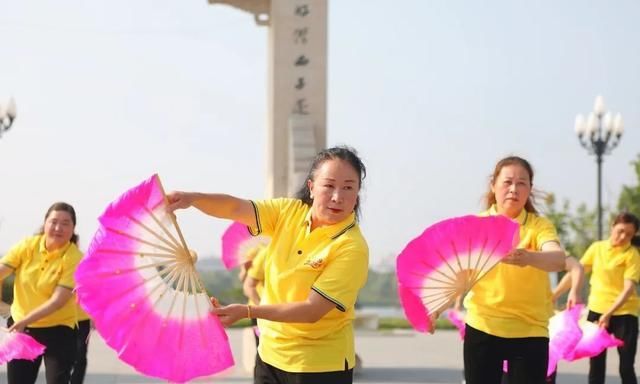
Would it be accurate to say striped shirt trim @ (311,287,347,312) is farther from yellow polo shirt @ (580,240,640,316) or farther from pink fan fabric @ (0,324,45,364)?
yellow polo shirt @ (580,240,640,316)

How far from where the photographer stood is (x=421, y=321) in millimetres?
4582

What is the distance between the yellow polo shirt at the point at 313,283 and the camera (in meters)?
3.34

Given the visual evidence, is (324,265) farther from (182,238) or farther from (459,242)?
(459,242)

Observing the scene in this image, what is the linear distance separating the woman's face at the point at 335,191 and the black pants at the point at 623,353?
4821mm

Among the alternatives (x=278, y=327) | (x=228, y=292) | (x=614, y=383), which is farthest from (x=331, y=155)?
(x=228, y=292)

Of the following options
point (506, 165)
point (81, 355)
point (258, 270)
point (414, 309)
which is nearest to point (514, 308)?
point (414, 309)

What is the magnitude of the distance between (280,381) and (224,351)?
22 centimetres

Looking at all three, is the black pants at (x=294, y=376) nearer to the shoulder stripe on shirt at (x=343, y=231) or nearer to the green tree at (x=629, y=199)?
the shoulder stripe on shirt at (x=343, y=231)

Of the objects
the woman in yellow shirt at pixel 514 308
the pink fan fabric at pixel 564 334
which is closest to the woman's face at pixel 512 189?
the woman in yellow shirt at pixel 514 308

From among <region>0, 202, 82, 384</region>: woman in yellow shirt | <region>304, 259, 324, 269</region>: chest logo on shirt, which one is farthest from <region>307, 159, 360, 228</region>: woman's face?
<region>0, 202, 82, 384</region>: woman in yellow shirt

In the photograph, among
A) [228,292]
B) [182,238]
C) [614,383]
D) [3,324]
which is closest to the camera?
[182,238]

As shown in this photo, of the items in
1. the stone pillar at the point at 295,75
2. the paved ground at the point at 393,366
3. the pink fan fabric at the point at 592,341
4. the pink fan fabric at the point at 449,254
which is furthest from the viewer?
the stone pillar at the point at 295,75

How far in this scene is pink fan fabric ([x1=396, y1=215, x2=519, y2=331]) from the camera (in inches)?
169

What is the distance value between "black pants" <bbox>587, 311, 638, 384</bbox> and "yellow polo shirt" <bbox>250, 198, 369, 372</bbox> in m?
4.64
